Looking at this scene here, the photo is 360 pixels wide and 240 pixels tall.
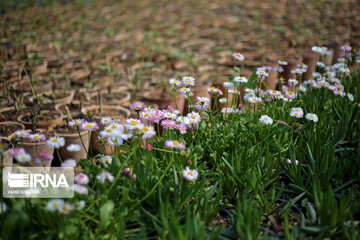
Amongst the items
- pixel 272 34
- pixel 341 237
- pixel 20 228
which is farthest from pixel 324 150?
pixel 272 34

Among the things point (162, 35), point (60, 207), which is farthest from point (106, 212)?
point (162, 35)

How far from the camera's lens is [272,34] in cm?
503

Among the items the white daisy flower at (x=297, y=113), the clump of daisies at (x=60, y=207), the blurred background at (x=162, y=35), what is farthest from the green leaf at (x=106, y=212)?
the blurred background at (x=162, y=35)

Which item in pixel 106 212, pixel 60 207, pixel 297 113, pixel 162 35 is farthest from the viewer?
pixel 162 35

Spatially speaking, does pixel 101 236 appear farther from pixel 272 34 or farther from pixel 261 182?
pixel 272 34

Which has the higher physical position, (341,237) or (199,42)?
(199,42)

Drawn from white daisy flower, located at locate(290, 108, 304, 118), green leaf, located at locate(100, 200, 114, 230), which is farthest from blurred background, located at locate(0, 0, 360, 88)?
green leaf, located at locate(100, 200, 114, 230)

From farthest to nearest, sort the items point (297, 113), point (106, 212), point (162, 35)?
point (162, 35) → point (297, 113) → point (106, 212)

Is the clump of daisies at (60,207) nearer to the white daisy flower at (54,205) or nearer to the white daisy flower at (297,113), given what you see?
the white daisy flower at (54,205)

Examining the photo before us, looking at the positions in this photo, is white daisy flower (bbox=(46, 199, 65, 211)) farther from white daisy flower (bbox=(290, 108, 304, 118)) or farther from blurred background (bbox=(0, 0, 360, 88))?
blurred background (bbox=(0, 0, 360, 88))

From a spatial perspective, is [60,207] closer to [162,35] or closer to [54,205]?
[54,205]

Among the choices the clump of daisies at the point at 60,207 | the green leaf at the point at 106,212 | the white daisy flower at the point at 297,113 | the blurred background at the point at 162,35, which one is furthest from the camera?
the blurred background at the point at 162,35

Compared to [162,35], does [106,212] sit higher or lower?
lower

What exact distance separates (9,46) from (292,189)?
359cm
